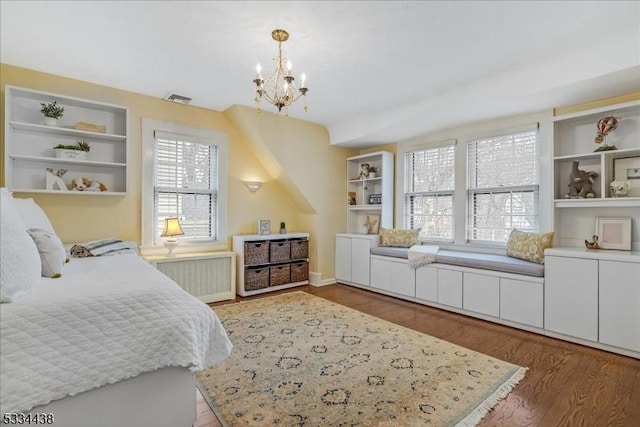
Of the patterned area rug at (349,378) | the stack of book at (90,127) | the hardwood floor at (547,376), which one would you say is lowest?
the hardwood floor at (547,376)

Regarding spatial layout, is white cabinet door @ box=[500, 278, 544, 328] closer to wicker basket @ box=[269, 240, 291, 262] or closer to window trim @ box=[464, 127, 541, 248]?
window trim @ box=[464, 127, 541, 248]

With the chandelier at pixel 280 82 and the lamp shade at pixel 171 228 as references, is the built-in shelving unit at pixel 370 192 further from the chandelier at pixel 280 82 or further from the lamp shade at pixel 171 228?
the lamp shade at pixel 171 228

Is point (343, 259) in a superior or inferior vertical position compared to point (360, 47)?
inferior

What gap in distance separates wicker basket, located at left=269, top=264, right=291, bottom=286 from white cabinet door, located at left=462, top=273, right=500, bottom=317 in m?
2.38

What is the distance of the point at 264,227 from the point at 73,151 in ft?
7.86

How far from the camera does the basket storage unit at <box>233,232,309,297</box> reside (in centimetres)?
415

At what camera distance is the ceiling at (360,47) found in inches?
81.7

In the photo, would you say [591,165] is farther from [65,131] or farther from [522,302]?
[65,131]

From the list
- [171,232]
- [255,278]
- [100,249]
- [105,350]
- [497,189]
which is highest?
[497,189]

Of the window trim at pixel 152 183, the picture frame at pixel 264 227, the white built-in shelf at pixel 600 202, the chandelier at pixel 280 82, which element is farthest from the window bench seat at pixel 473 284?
the chandelier at pixel 280 82

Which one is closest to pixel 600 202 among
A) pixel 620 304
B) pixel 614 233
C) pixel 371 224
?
pixel 614 233

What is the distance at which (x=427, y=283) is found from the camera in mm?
3752

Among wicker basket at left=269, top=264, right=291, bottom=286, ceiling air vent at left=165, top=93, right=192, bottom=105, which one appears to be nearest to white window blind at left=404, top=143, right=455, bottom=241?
wicker basket at left=269, top=264, right=291, bottom=286

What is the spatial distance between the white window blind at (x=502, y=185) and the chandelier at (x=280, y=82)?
7.89 feet
